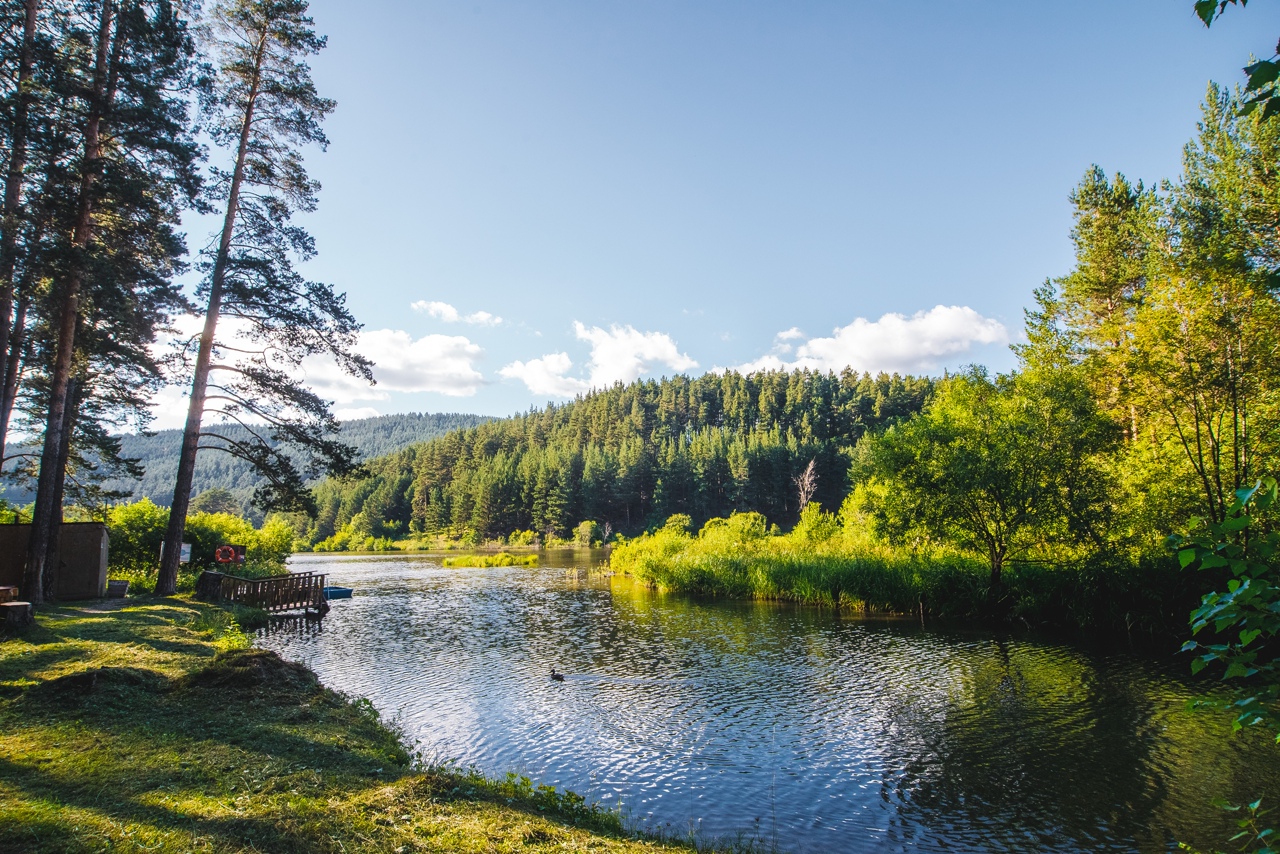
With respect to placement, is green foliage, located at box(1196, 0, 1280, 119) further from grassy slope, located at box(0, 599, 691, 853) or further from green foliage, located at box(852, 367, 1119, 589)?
green foliage, located at box(852, 367, 1119, 589)

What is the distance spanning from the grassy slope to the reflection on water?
8.55ft

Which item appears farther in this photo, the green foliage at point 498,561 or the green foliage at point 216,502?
the green foliage at point 216,502

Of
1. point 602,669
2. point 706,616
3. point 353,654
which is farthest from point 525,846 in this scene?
point 706,616

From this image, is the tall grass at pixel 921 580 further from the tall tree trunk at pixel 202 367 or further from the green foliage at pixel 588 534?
the green foliage at pixel 588 534

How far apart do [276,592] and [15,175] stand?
1569 centimetres

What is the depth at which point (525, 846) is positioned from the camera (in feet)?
20.3

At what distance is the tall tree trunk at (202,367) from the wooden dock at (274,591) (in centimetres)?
161

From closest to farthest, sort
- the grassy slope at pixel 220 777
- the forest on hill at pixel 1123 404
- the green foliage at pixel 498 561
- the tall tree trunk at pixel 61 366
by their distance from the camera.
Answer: the grassy slope at pixel 220 777, the tall tree trunk at pixel 61 366, the forest on hill at pixel 1123 404, the green foliage at pixel 498 561

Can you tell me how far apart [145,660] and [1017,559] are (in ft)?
89.1

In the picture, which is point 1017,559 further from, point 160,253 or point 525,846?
point 160,253

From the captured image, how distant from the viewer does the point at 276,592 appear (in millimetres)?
25062

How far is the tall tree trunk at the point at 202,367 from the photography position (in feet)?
65.6

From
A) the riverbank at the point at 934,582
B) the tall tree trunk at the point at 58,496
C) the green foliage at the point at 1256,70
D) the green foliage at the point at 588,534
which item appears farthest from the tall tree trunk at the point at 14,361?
the green foliage at the point at 588,534

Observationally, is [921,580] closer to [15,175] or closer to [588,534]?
[15,175]
